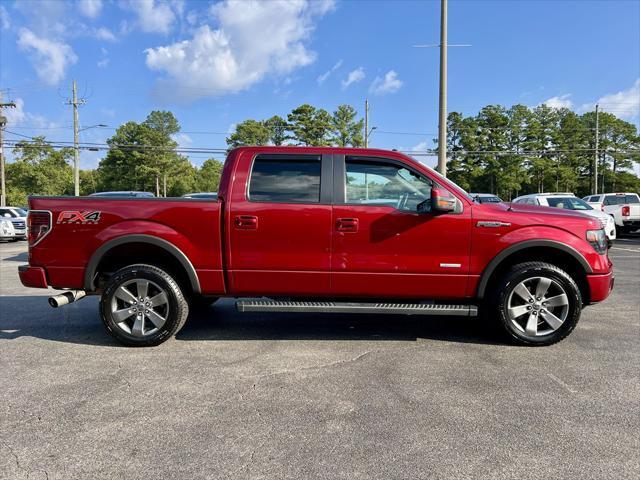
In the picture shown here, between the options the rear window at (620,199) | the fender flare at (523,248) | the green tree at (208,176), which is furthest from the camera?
the green tree at (208,176)

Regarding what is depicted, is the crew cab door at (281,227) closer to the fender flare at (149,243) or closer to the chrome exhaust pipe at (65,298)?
the fender flare at (149,243)

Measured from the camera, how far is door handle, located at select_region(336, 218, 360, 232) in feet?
14.0

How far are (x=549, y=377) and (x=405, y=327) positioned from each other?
69.8 inches

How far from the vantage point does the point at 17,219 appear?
1917cm

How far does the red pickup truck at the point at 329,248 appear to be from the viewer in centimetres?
427

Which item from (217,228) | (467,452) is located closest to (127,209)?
(217,228)

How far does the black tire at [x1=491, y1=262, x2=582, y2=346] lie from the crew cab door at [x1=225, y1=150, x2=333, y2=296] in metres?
1.73

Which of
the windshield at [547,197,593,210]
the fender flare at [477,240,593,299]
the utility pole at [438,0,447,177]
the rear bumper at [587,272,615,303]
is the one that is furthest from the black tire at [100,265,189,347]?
the windshield at [547,197,593,210]

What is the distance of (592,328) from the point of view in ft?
16.9

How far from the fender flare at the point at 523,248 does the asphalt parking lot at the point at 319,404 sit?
746 mm

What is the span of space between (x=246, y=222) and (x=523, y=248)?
→ 8.85 ft

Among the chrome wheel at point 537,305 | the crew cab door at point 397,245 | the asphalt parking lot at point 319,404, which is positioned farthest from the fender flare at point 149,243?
the chrome wheel at point 537,305

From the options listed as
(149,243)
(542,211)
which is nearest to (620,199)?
(542,211)

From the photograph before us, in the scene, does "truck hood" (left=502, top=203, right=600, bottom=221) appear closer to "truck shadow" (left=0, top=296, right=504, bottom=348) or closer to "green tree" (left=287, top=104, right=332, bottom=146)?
"truck shadow" (left=0, top=296, right=504, bottom=348)
